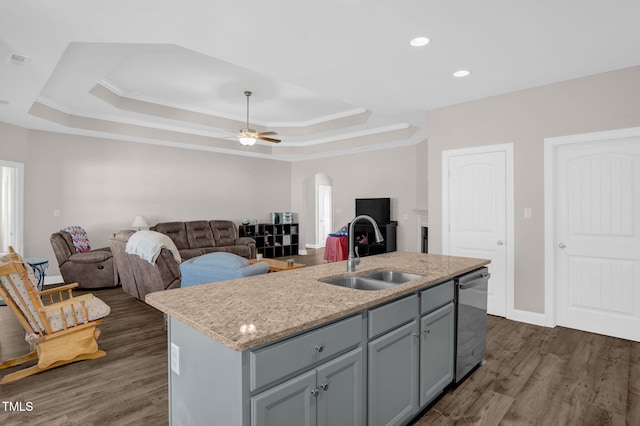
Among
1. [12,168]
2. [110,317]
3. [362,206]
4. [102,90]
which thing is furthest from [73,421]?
[362,206]

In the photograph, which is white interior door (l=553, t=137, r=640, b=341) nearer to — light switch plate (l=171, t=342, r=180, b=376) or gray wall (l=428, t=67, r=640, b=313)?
gray wall (l=428, t=67, r=640, b=313)

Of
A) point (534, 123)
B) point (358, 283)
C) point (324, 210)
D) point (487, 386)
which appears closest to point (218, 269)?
point (358, 283)

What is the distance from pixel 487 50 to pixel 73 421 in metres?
4.06

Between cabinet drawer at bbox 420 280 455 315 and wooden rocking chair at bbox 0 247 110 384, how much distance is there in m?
2.64

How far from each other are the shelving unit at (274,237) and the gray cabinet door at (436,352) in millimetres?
6508

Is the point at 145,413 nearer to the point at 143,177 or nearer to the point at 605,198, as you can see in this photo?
the point at 605,198

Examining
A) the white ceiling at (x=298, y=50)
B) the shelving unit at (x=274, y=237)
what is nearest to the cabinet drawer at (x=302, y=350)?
the white ceiling at (x=298, y=50)

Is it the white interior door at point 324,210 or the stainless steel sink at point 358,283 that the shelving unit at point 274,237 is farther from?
the stainless steel sink at point 358,283

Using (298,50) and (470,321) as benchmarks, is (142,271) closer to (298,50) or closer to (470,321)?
(298,50)

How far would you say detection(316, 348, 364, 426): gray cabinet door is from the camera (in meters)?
1.46

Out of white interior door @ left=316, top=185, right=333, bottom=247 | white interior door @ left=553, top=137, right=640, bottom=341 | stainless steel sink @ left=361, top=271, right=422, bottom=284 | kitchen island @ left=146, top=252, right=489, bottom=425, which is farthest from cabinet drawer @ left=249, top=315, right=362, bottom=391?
white interior door @ left=316, top=185, right=333, bottom=247

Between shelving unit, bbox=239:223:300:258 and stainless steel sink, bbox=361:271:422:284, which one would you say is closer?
stainless steel sink, bbox=361:271:422:284

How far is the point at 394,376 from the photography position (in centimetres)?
186

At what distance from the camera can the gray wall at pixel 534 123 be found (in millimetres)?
3418
